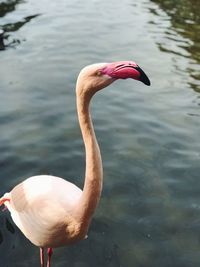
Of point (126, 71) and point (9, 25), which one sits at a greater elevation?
point (126, 71)

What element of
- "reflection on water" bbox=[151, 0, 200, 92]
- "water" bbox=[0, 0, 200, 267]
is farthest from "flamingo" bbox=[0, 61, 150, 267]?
"reflection on water" bbox=[151, 0, 200, 92]

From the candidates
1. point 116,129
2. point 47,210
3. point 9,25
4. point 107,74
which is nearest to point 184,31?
point 9,25

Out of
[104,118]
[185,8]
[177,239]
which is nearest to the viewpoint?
[177,239]

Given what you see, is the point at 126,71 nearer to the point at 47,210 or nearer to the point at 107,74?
the point at 107,74

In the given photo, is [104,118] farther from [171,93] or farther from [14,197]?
[14,197]

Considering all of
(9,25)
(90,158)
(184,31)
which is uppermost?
(90,158)

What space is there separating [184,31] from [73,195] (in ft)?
36.7

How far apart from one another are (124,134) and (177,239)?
3.04m

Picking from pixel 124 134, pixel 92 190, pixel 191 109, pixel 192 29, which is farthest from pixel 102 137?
pixel 192 29

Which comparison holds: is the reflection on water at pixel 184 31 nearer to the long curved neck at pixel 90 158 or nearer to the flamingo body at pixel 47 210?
the flamingo body at pixel 47 210

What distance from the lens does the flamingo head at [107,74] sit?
3.09m

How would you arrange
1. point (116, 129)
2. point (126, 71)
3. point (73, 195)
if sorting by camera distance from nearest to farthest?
point (126, 71)
point (73, 195)
point (116, 129)

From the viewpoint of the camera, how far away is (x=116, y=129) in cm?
846

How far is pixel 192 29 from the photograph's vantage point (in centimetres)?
1422
